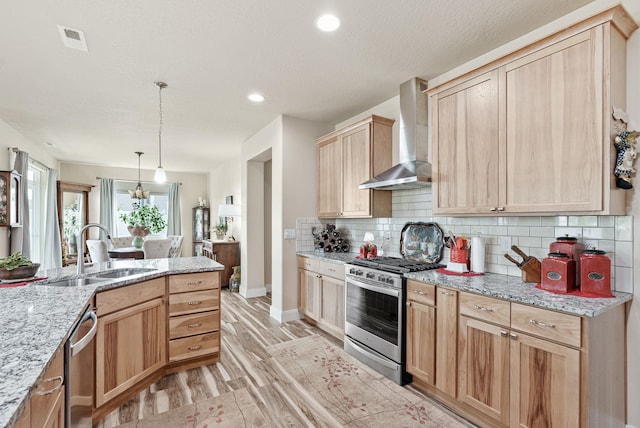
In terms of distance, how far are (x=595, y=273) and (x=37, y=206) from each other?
783 cm

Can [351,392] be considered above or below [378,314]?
below

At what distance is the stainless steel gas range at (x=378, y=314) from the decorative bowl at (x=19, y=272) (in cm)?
243

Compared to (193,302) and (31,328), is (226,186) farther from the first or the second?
(31,328)

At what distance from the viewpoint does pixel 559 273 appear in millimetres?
1902

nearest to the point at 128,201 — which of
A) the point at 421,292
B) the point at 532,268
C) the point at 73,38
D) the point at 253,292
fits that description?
the point at 253,292

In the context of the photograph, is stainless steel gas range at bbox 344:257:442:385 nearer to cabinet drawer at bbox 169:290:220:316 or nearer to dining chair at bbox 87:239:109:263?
cabinet drawer at bbox 169:290:220:316

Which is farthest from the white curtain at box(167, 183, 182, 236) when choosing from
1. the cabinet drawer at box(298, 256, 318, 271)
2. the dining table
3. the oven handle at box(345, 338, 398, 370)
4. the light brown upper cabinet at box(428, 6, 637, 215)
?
the light brown upper cabinet at box(428, 6, 637, 215)

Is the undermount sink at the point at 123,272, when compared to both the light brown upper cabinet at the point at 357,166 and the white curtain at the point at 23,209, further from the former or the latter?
the white curtain at the point at 23,209

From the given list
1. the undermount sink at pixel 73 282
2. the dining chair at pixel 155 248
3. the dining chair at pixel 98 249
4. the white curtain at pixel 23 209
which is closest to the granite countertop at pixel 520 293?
the undermount sink at pixel 73 282

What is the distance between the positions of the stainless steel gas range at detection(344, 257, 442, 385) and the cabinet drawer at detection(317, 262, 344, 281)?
243 millimetres

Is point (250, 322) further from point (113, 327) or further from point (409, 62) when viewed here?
point (409, 62)

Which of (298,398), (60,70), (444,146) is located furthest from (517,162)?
(60,70)

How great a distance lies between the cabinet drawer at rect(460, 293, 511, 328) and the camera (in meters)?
1.88

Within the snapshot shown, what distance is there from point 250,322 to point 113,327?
211 centimetres
